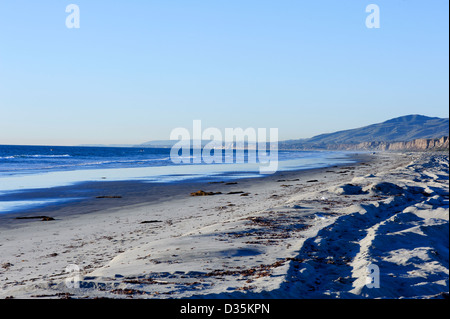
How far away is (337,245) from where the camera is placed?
31.4ft

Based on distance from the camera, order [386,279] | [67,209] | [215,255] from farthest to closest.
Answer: [67,209]
[215,255]
[386,279]

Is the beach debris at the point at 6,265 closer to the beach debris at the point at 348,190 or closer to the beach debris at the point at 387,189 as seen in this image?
the beach debris at the point at 348,190

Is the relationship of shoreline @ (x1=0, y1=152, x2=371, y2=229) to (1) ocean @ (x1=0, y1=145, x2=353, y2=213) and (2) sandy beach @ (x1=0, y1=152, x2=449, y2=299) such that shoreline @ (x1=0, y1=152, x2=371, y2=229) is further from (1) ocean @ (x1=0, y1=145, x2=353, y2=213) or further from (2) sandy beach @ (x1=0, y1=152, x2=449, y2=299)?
(1) ocean @ (x1=0, y1=145, x2=353, y2=213)

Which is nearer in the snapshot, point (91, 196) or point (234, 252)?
point (234, 252)

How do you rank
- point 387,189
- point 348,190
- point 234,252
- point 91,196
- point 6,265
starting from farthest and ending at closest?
point 91,196 < point 348,190 < point 387,189 < point 6,265 < point 234,252

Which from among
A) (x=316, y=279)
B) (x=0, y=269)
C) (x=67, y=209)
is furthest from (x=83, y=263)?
(x=67, y=209)

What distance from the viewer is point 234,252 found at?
898 cm

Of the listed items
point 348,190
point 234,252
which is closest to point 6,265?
point 234,252

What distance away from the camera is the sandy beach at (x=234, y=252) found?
6.72 meters

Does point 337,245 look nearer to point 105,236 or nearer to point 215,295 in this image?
point 215,295

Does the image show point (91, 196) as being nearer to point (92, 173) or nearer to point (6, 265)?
point (6, 265)

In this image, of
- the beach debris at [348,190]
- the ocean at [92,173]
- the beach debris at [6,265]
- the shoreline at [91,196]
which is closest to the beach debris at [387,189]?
the beach debris at [348,190]

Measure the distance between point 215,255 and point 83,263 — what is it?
3.01 meters

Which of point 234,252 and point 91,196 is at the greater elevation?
point 234,252
